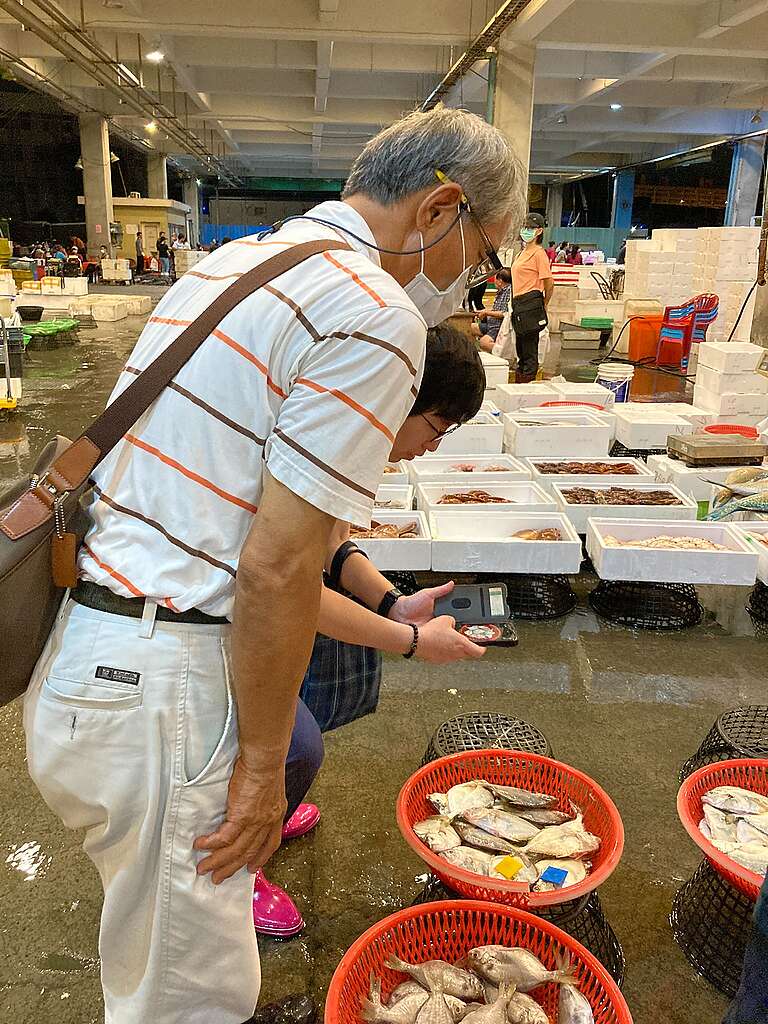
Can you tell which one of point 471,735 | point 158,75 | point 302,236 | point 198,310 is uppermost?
point 158,75

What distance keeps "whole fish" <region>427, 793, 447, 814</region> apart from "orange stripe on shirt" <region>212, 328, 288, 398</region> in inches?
52.2

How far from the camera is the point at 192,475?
1266 millimetres

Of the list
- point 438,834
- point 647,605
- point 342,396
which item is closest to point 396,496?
point 647,605

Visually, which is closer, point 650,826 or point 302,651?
point 302,651

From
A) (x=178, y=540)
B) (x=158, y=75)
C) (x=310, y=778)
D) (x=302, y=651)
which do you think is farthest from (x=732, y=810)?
(x=158, y=75)

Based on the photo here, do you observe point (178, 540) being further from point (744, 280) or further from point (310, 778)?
point (744, 280)

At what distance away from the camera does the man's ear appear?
1439 mm

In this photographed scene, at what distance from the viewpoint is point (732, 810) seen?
2096mm

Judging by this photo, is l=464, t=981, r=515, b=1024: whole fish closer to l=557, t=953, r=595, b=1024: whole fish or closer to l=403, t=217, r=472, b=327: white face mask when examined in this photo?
l=557, t=953, r=595, b=1024: whole fish

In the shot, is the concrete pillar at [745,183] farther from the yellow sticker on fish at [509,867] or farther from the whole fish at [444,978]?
the whole fish at [444,978]

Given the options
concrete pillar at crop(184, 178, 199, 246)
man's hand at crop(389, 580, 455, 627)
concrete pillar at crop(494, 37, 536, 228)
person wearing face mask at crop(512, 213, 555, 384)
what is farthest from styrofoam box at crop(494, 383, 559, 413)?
concrete pillar at crop(184, 178, 199, 246)

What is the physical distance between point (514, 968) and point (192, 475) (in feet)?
3.95

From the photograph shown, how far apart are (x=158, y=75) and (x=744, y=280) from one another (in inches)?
518

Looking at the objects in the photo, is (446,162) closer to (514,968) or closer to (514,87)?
(514,968)
